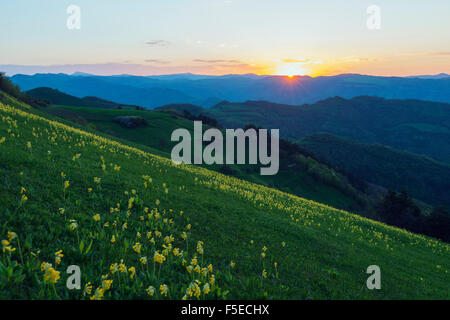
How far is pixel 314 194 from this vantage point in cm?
9688

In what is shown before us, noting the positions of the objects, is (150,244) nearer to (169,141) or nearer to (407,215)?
(407,215)

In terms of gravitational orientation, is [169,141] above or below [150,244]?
below

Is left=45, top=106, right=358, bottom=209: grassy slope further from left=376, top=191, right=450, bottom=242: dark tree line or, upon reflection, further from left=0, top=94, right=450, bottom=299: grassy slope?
left=0, top=94, right=450, bottom=299: grassy slope

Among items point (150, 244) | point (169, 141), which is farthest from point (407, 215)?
point (150, 244)

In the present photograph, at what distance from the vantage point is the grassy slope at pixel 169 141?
87375mm

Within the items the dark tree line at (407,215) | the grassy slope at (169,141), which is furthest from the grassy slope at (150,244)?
the grassy slope at (169,141)

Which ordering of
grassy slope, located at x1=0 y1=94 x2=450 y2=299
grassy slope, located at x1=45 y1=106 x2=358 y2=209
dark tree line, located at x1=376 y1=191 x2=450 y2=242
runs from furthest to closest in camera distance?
1. grassy slope, located at x1=45 y1=106 x2=358 y2=209
2. dark tree line, located at x1=376 y1=191 x2=450 y2=242
3. grassy slope, located at x1=0 y1=94 x2=450 y2=299

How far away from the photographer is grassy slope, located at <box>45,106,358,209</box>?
287 feet

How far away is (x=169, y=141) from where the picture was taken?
87938mm

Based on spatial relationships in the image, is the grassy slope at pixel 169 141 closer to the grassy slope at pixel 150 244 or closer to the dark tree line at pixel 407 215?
the dark tree line at pixel 407 215

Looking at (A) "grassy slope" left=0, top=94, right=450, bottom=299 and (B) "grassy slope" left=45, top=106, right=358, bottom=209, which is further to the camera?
(B) "grassy slope" left=45, top=106, right=358, bottom=209

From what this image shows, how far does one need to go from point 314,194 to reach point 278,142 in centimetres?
3948

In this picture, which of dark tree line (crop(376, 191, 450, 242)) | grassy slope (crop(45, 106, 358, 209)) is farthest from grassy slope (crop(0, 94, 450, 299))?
grassy slope (crop(45, 106, 358, 209))
